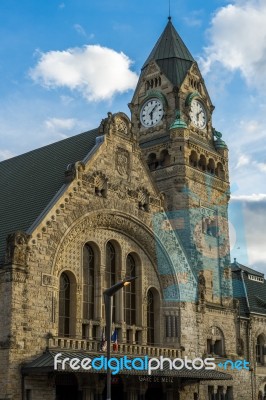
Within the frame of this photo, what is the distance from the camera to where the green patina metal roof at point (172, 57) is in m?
61.2

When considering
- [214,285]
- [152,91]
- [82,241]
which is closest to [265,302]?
[214,285]

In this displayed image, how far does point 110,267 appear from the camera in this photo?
137 feet

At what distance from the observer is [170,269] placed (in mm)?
45438

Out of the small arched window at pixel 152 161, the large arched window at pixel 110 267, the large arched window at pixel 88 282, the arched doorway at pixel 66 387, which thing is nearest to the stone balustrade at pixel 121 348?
the arched doorway at pixel 66 387

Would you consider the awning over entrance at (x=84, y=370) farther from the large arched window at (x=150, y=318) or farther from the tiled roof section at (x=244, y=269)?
the tiled roof section at (x=244, y=269)

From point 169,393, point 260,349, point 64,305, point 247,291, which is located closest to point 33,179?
point 64,305

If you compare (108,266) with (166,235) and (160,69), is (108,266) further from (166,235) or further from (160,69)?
(160,69)

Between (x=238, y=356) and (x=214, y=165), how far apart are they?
17.2 meters

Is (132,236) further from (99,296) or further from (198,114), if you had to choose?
(198,114)

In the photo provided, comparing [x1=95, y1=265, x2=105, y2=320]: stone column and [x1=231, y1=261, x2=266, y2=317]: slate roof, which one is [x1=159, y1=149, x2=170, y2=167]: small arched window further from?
[x1=95, y1=265, x2=105, y2=320]: stone column

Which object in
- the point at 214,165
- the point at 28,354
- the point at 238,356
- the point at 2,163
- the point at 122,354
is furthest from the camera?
the point at 214,165

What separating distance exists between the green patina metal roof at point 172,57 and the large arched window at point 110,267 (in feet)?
75.3

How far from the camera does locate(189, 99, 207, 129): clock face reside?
61219mm

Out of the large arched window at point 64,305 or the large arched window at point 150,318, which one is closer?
the large arched window at point 64,305
